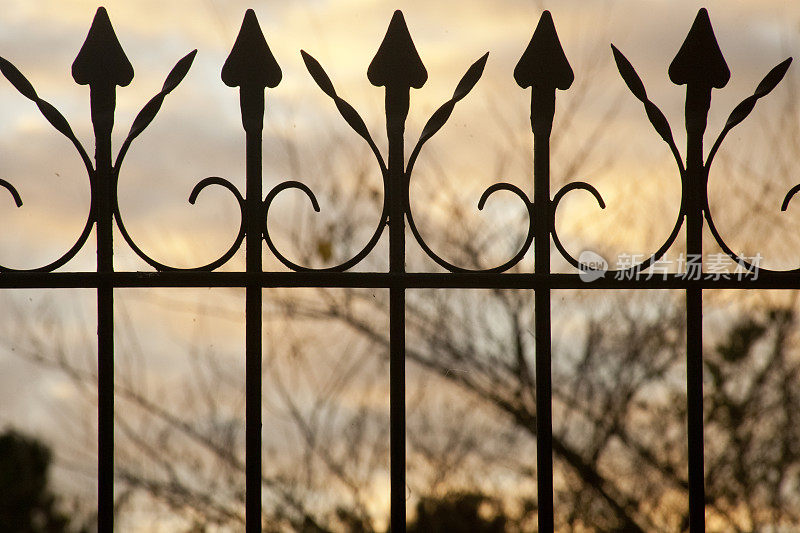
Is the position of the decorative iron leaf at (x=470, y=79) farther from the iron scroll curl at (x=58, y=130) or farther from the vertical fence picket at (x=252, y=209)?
the iron scroll curl at (x=58, y=130)

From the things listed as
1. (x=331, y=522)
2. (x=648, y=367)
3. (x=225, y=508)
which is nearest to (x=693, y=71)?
(x=648, y=367)

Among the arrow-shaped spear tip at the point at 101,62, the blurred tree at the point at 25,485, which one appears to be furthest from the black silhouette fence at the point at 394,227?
the blurred tree at the point at 25,485

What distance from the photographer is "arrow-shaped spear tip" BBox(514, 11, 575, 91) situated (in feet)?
5.10

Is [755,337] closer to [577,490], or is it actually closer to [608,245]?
[608,245]

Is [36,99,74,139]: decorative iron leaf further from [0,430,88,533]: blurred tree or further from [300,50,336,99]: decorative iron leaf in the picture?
[0,430,88,533]: blurred tree

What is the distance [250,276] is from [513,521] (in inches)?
62.1

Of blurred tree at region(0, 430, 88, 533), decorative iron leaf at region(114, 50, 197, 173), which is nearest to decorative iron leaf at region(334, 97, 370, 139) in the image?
decorative iron leaf at region(114, 50, 197, 173)

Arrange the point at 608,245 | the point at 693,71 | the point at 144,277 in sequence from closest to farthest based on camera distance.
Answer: the point at 144,277 < the point at 693,71 < the point at 608,245

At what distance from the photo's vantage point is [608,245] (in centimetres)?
280

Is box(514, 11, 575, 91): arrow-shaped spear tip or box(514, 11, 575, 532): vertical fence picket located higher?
box(514, 11, 575, 91): arrow-shaped spear tip

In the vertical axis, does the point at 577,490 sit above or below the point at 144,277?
below

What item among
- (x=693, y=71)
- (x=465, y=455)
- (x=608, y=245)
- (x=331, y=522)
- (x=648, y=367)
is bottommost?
(x=331, y=522)

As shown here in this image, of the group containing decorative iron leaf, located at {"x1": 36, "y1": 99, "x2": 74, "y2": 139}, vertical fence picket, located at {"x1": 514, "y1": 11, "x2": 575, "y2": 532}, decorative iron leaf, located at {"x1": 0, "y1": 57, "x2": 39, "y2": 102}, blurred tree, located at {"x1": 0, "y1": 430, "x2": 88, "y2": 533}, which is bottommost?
blurred tree, located at {"x1": 0, "y1": 430, "x2": 88, "y2": 533}

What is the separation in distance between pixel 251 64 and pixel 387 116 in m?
0.28
